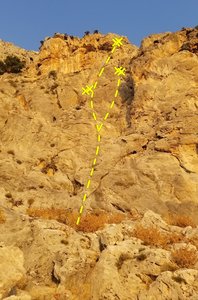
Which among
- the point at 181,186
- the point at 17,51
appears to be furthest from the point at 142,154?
the point at 17,51

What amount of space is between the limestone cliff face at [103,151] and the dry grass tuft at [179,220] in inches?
16.0

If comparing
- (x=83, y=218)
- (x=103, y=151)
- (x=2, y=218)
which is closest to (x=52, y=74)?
(x=103, y=151)

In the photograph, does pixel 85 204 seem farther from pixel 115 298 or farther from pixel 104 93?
pixel 104 93

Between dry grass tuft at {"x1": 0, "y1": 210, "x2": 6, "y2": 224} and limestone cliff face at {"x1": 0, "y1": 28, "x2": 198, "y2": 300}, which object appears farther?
dry grass tuft at {"x1": 0, "y1": 210, "x2": 6, "y2": 224}

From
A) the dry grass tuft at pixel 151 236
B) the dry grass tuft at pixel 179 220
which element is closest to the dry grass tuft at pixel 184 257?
the dry grass tuft at pixel 151 236

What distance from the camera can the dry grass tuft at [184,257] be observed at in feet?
44.4

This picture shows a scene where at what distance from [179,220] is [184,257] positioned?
7891 mm

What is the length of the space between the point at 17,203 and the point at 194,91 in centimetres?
1464

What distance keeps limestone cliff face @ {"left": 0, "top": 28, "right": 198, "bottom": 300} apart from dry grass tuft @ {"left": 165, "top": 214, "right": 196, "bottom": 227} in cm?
41

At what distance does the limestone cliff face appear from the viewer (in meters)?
15.1

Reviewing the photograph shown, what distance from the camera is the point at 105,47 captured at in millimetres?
47156

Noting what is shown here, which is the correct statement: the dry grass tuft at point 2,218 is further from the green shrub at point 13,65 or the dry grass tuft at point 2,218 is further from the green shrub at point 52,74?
the green shrub at point 13,65

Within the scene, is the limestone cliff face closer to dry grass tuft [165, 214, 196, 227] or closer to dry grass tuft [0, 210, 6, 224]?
dry grass tuft [0, 210, 6, 224]

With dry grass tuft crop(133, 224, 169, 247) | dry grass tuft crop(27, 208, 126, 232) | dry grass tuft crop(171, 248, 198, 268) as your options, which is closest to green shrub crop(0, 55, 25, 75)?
dry grass tuft crop(27, 208, 126, 232)
